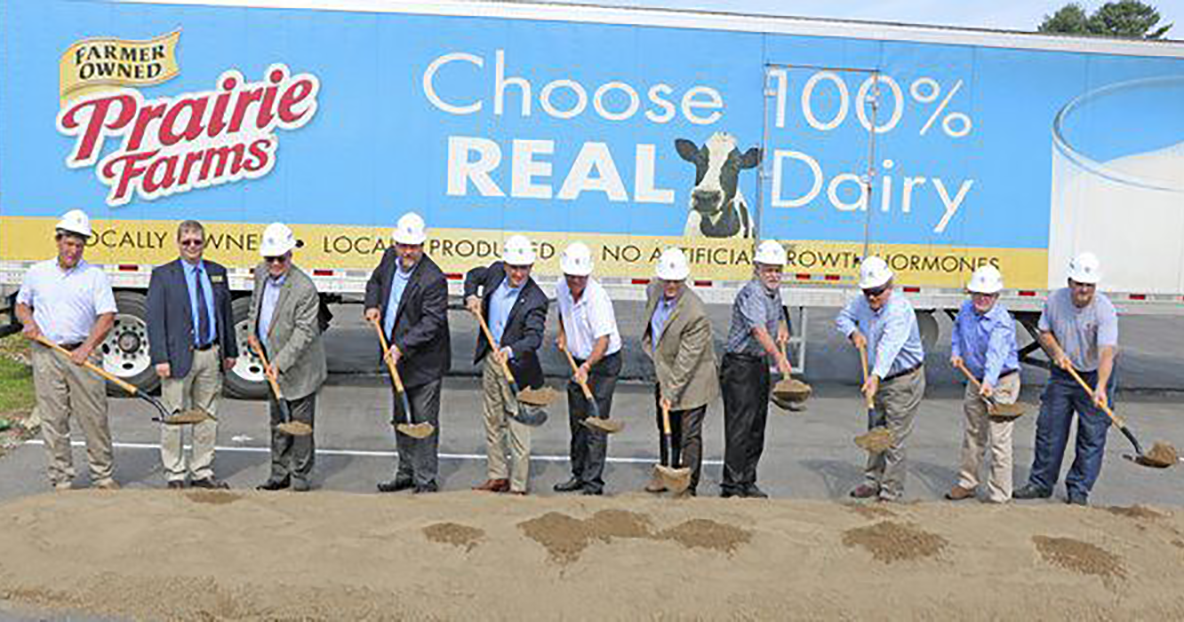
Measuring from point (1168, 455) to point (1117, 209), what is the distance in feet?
13.1

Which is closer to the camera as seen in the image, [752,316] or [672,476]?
[672,476]

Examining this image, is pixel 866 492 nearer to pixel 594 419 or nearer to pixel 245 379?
pixel 594 419

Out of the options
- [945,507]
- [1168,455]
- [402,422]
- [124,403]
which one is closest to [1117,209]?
[1168,455]

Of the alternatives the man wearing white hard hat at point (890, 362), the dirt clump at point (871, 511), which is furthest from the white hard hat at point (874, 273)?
the dirt clump at point (871, 511)

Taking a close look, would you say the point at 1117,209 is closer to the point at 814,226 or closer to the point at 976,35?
Result: the point at 976,35

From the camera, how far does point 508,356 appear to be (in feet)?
20.2

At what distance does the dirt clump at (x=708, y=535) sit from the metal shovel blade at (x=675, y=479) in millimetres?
1051

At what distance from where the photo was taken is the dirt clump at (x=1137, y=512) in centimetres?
536

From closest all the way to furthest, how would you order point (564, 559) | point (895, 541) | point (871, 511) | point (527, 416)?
point (564, 559) < point (895, 541) < point (871, 511) < point (527, 416)

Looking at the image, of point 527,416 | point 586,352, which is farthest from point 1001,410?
point 527,416

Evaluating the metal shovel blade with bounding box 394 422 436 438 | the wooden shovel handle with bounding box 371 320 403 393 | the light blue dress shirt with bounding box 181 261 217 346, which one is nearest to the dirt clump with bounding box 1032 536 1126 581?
the metal shovel blade with bounding box 394 422 436 438

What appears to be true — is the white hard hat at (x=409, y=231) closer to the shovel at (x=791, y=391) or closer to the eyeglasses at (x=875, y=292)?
the shovel at (x=791, y=391)

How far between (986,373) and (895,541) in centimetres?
205

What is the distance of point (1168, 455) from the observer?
6.18 m
